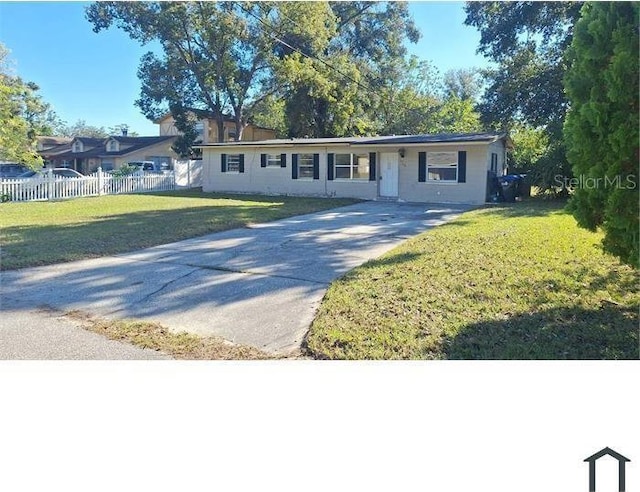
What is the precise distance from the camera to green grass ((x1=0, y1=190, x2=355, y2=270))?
847cm

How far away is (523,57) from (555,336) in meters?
22.6

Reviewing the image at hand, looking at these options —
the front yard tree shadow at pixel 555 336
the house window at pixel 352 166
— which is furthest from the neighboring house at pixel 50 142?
the front yard tree shadow at pixel 555 336

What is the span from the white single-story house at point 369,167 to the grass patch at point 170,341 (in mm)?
14378

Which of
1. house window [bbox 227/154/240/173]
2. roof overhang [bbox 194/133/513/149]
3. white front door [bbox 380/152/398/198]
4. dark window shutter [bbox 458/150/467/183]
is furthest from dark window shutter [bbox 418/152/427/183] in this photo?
house window [bbox 227/154/240/173]

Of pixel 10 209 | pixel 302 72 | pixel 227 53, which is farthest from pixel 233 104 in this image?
pixel 10 209

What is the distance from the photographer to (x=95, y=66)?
44.8 ft

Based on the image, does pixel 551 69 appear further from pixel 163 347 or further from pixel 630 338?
pixel 163 347

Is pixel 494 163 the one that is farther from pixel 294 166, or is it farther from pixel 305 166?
pixel 294 166

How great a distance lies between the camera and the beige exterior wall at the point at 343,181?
17.6m

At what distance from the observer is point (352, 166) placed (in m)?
20.4

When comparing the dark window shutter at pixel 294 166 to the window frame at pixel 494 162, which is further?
the dark window shutter at pixel 294 166

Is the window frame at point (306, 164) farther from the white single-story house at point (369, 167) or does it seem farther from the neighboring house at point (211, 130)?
the neighboring house at point (211, 130)

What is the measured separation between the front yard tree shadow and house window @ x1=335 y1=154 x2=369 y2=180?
1555cm

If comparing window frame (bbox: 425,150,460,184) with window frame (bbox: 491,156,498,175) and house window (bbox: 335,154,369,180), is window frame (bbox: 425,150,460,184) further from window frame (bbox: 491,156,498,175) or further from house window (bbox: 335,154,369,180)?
house window (bbox: 335,154,369,180)
